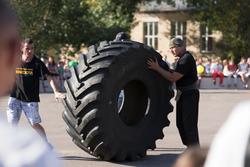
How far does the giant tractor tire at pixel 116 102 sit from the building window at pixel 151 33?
5461 cm

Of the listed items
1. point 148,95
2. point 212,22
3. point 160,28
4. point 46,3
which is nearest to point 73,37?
point 46,3

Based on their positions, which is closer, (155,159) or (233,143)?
(233,143)

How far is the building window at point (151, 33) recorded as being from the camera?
64.9m

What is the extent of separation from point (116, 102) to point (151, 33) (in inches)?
2213

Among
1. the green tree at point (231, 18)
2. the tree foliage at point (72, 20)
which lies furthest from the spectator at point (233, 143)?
the green tree at point (231, 18)

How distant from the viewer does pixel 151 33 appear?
65.6 meters

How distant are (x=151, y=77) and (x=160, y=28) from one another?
5450cm

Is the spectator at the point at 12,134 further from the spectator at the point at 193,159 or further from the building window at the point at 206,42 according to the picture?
the building window at the point at 206,42

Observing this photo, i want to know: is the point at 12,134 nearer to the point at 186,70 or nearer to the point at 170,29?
the point at 186,70

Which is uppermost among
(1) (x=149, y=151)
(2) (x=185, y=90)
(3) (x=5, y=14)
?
(3) (x=5, y=14)

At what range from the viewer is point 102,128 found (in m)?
9.41

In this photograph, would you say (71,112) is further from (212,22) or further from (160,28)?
(160,28)

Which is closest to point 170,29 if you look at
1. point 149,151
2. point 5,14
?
point 149,151

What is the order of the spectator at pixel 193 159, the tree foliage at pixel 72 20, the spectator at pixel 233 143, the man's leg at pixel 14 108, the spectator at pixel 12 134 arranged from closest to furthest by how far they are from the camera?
the spectator at pixel 12 134 → the spectator at pixel 233 143 → the spectator at pixel 193 159 → the man's leg at pixel 14 108 → the tree foliage at pixel 72 20
